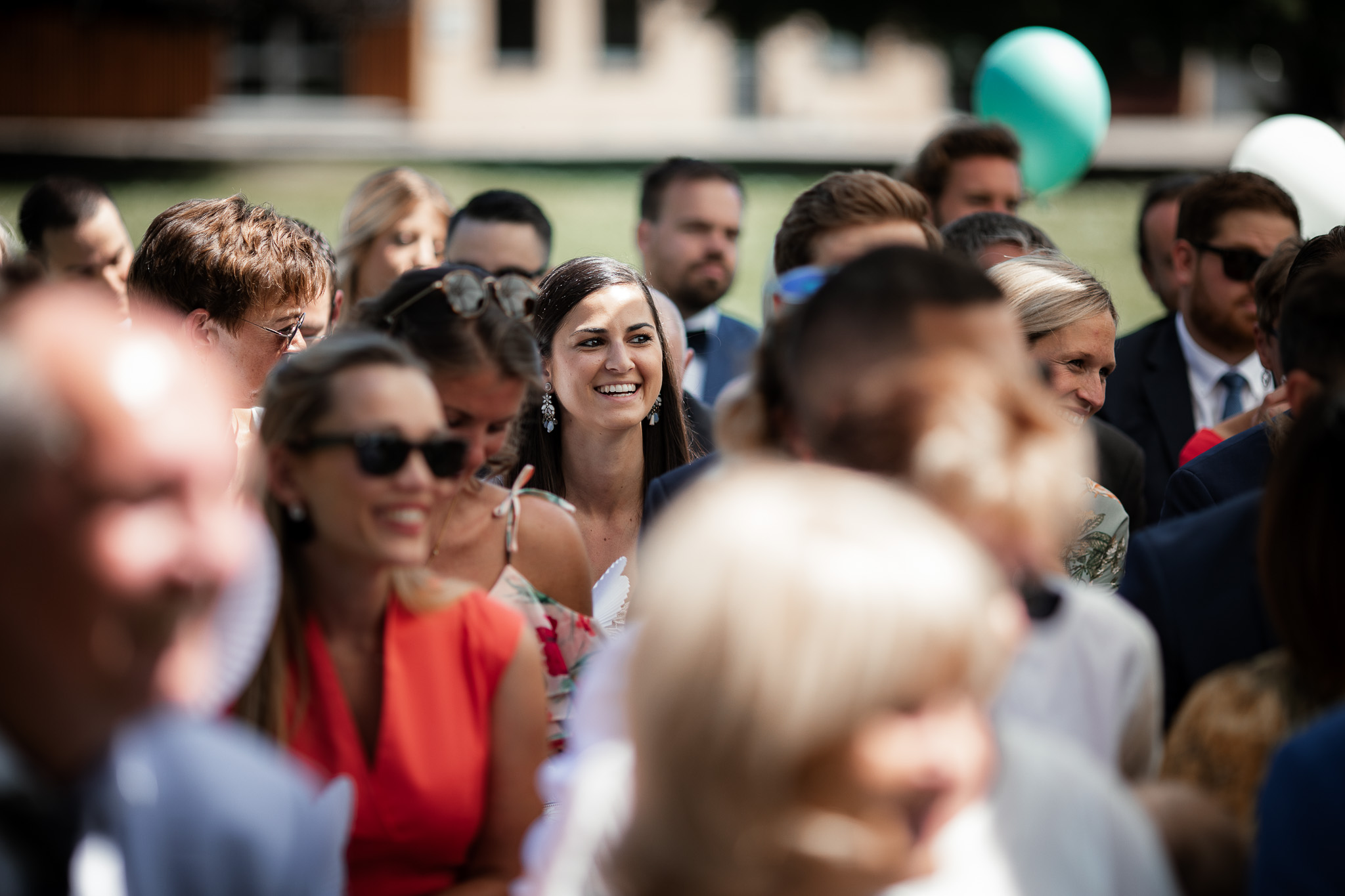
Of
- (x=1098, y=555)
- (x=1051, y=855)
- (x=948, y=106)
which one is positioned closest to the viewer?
(x=1051, y=855)

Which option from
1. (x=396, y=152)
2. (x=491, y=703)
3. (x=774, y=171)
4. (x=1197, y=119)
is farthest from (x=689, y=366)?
(x=1197, y=119)

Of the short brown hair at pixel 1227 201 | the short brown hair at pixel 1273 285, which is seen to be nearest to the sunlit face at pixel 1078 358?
the short brown hair at pixel 1273 285

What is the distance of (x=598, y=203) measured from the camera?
21734mm

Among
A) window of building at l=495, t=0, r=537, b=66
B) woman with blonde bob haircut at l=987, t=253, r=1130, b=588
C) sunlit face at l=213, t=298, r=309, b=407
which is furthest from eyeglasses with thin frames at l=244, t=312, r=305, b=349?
window of building at l=495, t=0, r=537, b=66

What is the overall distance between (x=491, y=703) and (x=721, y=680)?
1.25 meters

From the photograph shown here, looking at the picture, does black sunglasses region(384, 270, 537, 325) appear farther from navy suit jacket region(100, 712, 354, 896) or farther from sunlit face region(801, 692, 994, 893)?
sunlit face region(801, 692, 994, 893)

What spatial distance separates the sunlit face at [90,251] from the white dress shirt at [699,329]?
2495 mm

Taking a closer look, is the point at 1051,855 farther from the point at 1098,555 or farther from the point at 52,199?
the point at 52,199

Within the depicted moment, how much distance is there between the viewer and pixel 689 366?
621 cm

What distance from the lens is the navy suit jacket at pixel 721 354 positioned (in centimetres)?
611

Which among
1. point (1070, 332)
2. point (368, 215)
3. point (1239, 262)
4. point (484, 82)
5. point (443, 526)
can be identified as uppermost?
point (484, 82)

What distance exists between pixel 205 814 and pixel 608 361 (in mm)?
2546

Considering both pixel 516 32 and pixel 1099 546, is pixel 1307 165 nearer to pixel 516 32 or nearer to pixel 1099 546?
pixel 1099 546

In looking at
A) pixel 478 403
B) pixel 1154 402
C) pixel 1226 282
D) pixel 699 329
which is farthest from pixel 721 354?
pixel 478 403
